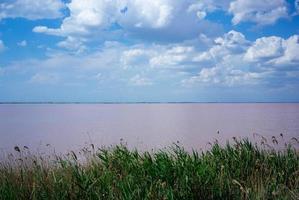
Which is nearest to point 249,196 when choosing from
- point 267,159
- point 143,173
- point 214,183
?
point 214,183

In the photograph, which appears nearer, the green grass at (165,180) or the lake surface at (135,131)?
the green grass at (165,180)

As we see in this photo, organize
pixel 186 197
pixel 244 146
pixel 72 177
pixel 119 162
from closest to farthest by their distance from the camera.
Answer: pixel 186 197 → pixel 72 177 → pixel 119 162 → pixel 244 146

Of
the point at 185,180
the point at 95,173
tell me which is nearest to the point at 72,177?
the point at 95,173

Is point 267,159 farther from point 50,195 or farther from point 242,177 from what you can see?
point 50,195

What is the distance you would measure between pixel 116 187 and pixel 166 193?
1075 mm

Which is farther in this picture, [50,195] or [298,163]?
[298,163]

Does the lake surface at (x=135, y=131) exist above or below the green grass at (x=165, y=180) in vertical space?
below

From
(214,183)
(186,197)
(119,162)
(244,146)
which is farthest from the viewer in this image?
(244,146)

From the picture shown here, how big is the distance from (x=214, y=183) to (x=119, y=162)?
2.58 metres

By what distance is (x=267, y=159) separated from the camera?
8828 mm

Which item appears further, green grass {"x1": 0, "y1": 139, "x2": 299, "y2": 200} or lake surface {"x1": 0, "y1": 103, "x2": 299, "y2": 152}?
lake surface {"x1": 0, "y1": 103, "x2": 299, "y2": 152}

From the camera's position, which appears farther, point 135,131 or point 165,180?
point 135,131

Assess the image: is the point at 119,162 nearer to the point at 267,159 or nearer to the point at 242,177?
the point at 242,177

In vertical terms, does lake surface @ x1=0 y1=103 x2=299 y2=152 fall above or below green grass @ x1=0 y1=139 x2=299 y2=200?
below
